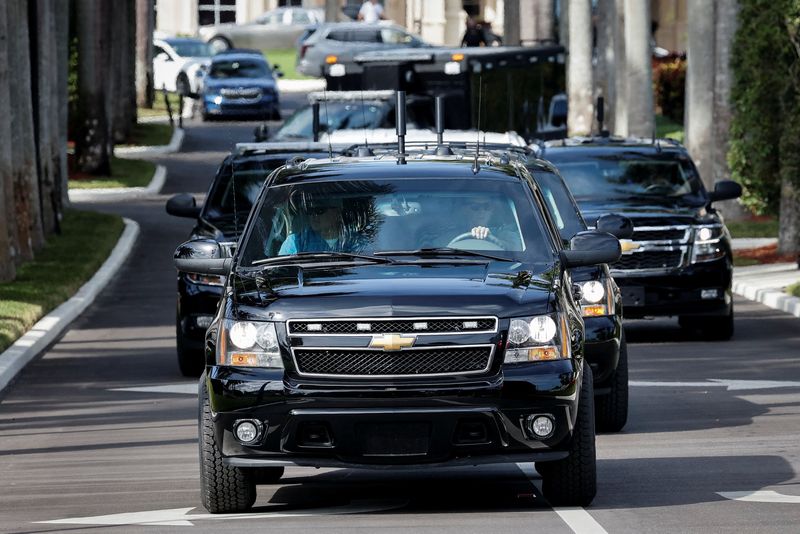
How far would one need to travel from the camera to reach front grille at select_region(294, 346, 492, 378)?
380 inches

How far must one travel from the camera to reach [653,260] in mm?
19188

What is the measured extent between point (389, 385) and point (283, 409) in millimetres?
503

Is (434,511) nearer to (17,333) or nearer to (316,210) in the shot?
(316,210)


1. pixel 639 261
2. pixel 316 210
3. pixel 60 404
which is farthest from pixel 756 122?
pixel 316 210

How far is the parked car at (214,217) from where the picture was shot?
54.9 feet

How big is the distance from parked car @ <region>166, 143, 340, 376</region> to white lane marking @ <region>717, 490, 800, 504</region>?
17.1 feet

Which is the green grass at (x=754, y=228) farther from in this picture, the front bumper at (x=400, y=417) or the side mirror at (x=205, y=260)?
the front bumper at (x=400, y=417)

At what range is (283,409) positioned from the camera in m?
9.66

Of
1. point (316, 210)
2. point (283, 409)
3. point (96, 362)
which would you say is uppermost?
point (316, 210)

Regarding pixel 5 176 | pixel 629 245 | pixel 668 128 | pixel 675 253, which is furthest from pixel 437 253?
pixel 668 128

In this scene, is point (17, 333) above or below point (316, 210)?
below

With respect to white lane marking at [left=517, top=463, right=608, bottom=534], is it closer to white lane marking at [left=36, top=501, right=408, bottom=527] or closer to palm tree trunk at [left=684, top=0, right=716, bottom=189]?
white lane marking at [left=36, top=501, right=408, bottom=527]

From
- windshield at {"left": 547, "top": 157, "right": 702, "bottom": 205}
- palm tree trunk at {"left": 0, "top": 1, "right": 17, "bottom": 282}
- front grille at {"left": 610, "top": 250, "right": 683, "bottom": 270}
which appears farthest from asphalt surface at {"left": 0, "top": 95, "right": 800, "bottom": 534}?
palm tree trunk at {"left": 0, "top": 1, "right": 17, "bottom": 282}

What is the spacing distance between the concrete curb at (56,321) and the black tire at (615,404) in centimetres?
535
